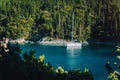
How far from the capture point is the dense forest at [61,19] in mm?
114688

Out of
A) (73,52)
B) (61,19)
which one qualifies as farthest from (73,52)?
(61,19)

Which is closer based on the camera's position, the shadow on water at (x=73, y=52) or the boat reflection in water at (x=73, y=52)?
the shadow on water at (x=73, y=52)

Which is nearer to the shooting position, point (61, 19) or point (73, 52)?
point (73, 52)

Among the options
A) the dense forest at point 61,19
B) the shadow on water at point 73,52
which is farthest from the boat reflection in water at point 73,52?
the dense forest at point 61,19

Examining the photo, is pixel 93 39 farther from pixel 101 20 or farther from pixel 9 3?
pixel 9 3

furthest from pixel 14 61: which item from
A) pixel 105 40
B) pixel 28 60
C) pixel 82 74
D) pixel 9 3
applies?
pixel 9 3

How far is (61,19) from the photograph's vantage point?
11881 centimetres

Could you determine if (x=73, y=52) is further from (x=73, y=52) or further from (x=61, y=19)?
(x=61, y=19)

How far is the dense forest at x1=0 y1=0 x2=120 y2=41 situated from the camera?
11469 centimetres

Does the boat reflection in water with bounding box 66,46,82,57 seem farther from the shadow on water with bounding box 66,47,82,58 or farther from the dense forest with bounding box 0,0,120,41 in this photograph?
the dense forest with bounding box 0,0,120,41

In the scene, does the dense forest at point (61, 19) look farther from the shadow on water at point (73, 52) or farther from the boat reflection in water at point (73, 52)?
the shadow on water at point (73, 52)

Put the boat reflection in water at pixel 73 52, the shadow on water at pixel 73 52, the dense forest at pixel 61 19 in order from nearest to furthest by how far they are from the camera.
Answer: the shadow on water at pixel 73 52, the boat reflection in water at pixel 73 52, the dense forest at pixel 61 19

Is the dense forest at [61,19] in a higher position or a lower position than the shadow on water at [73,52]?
higher

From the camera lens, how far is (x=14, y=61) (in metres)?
16.3
